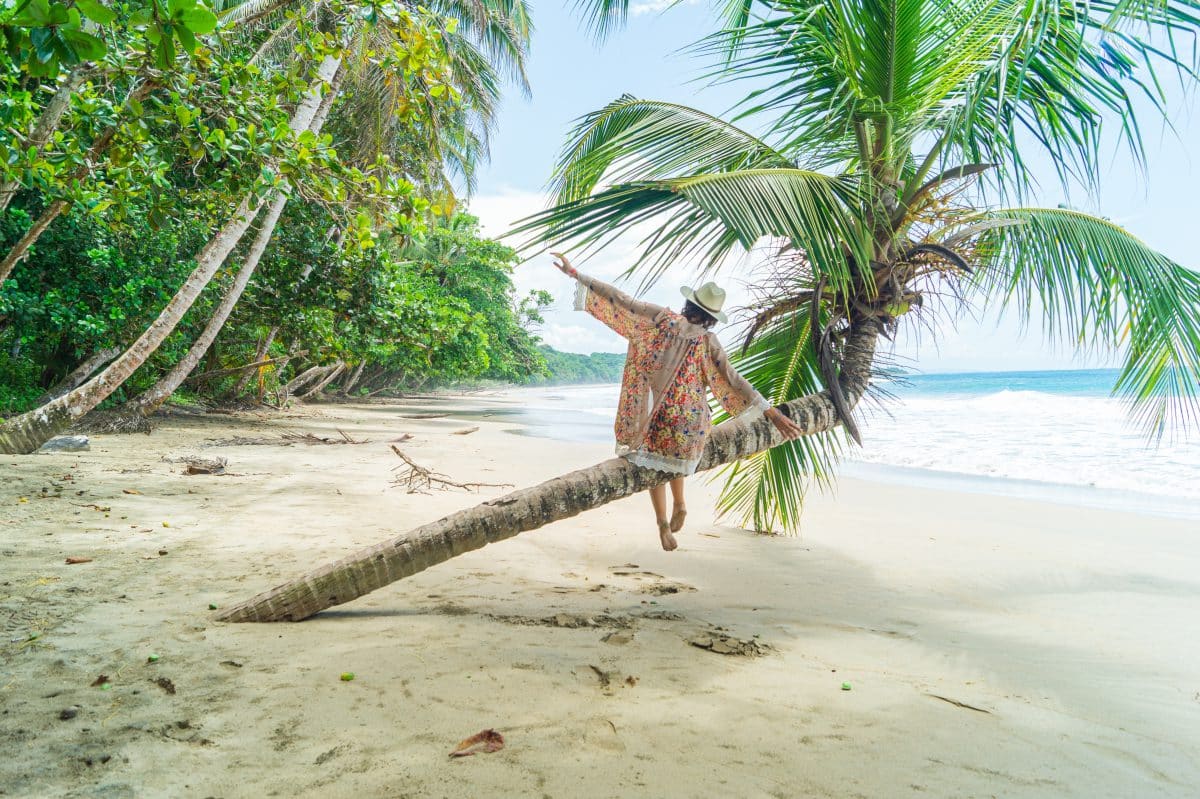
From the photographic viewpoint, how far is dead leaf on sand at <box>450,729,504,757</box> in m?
1.93

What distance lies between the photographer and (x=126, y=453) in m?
7.54

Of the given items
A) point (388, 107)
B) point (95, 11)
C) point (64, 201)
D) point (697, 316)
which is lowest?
point (697, 316)

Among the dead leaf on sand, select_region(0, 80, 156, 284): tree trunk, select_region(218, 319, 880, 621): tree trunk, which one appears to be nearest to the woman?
select_region(218, 319, 880, 621): tree trunk

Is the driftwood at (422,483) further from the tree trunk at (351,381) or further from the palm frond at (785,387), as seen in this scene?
the tree trunk at (351,381)

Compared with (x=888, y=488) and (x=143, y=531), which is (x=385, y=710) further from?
(x=888, y=488)

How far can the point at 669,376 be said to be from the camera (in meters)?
3.37

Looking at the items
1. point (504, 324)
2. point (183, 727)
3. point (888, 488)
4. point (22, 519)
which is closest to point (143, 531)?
point (22, 519)

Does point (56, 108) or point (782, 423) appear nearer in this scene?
point (782, 423)

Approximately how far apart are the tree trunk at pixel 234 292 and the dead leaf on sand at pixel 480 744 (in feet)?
22.5

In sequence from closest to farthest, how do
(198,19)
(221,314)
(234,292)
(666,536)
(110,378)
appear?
(198,19) → (666,536) → (110,378) → (234,292) → (221,314)

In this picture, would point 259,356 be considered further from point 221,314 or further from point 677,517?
point 677,517

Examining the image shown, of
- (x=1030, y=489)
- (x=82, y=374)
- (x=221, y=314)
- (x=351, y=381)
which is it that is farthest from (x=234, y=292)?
(x=351, y=381)

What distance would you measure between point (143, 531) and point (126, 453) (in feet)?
13.0

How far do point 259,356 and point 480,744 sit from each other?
44.4 ft
